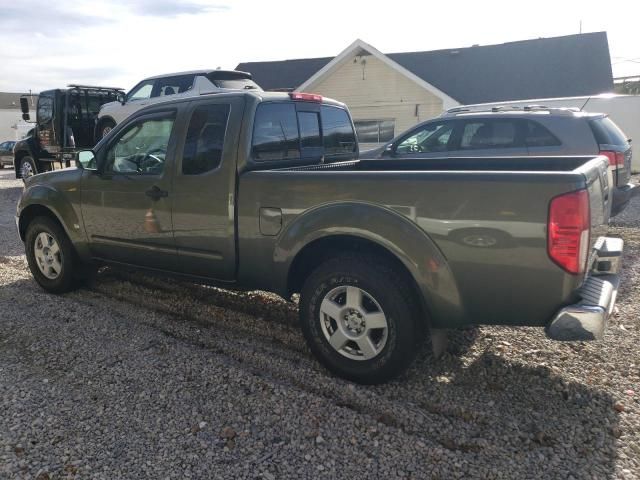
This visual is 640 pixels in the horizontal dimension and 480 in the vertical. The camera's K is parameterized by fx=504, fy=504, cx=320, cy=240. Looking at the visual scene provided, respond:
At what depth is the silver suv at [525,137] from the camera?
670 cm

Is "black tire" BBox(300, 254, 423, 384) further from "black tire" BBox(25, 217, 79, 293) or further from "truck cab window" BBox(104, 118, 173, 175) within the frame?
"black tire" BBox(25, 217, 79, 293)

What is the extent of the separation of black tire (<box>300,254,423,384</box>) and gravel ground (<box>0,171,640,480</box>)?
0.47ft

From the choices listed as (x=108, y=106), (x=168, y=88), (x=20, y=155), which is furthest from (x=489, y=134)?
(x=20, y=155)

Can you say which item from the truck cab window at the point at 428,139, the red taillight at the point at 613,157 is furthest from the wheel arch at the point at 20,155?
the red taillight at the point at 613,157

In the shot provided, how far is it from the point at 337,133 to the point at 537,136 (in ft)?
11.5

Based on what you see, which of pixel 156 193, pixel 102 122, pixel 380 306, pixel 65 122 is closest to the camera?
pixel 380 306

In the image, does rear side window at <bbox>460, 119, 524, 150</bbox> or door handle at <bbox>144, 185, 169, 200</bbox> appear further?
rear side window at <bbox>460, 119, 524, 150</bbox>

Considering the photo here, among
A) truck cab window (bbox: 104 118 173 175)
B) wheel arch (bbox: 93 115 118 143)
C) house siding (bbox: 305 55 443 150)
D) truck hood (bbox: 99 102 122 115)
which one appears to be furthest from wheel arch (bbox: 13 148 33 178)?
truck cab window (bbox: 104 118 173 175)

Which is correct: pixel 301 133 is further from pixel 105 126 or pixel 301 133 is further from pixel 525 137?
pixel 105 126

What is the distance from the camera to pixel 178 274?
14.0 ft

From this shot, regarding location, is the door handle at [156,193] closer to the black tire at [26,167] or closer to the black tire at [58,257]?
the black tire at [58,257]

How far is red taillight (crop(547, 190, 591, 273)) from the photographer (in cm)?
254

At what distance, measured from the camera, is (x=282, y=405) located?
3.09 metres

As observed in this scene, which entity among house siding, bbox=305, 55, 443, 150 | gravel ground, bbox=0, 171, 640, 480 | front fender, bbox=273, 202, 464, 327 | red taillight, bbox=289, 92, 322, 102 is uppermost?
house siding, bbox=305, 55, 443, 150
